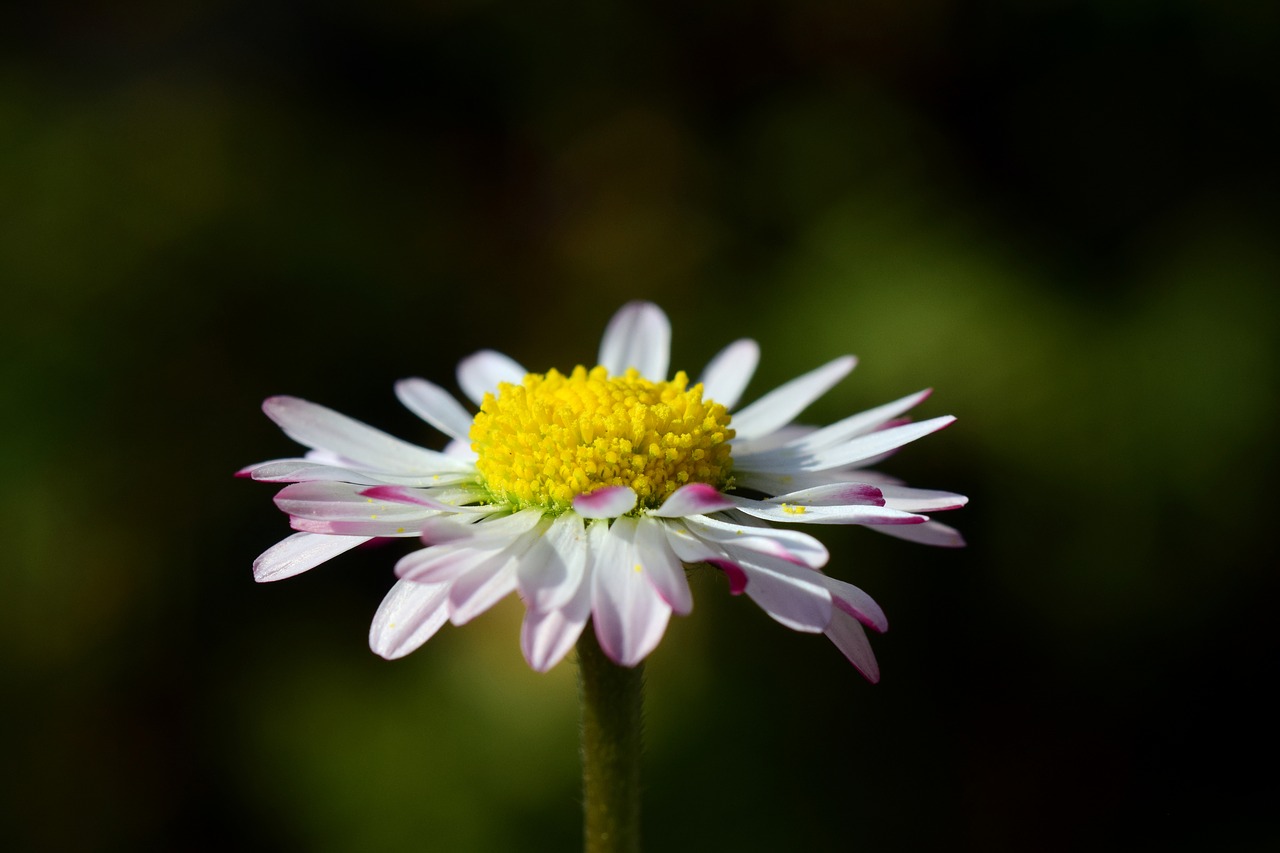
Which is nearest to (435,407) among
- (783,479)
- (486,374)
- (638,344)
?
(486,374)

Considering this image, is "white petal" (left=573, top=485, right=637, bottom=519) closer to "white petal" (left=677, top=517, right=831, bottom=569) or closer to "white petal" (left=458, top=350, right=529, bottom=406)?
"white petal" (left=677, top=517, right=831, bottom=569)

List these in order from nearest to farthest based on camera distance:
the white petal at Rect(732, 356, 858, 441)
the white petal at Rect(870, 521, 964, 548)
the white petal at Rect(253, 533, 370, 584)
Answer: the white petal at Rect(253, 533, 370, 584) → the white petal at Rect(870, 521, 964, 548) → the white petal at Rect(732, 356, 858, 441)

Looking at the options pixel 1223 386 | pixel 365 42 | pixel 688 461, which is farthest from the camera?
pixel 365 42

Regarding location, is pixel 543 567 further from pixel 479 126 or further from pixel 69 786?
pixel 479 126

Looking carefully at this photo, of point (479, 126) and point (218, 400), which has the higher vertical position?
point (479, 126)

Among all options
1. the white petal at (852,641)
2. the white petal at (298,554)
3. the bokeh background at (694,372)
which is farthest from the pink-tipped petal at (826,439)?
the bokeh background at (694,372)

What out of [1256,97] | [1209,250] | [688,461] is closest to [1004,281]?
[1209,250]

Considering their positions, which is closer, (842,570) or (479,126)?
(842,570)

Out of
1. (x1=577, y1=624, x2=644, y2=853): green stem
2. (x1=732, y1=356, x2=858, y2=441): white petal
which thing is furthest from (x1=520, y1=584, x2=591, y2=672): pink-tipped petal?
(x1=732, y1=356, x2=858, y2=441): white petal

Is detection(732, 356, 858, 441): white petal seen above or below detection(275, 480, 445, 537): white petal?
above
